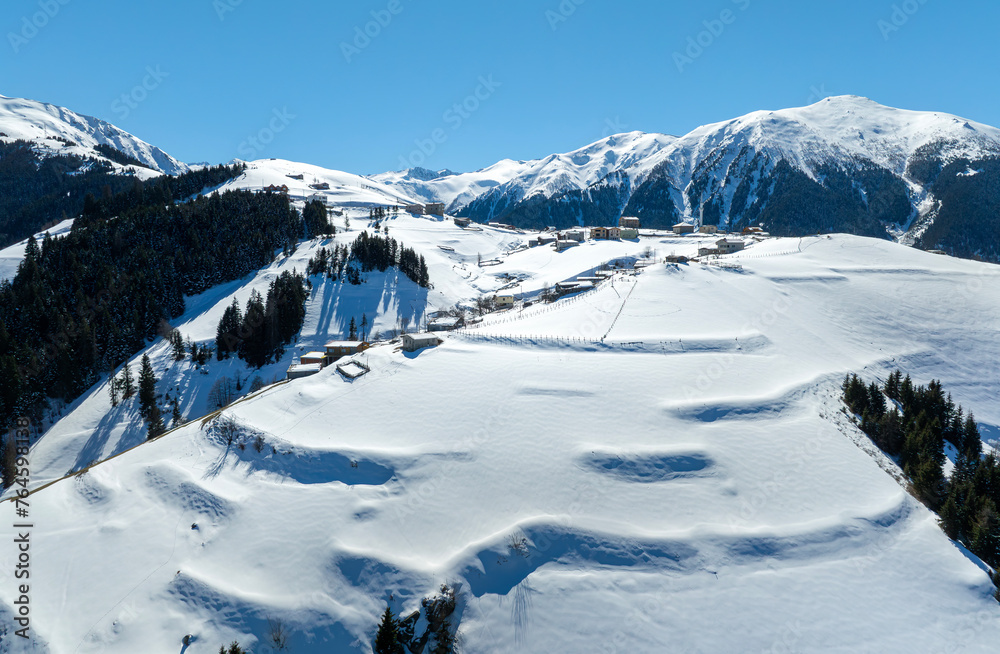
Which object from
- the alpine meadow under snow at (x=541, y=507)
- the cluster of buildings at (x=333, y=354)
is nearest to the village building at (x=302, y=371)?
the cluster of buildings at (x=333, y=354)

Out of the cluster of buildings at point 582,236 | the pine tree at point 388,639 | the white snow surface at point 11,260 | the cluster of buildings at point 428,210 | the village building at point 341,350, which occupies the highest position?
the cluster of buildings at point 428,210

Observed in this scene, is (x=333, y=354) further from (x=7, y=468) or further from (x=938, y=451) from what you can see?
(x=938, y=451)

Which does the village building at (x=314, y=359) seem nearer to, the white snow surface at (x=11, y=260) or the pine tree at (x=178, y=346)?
the pine tree at (x=178, y=346)

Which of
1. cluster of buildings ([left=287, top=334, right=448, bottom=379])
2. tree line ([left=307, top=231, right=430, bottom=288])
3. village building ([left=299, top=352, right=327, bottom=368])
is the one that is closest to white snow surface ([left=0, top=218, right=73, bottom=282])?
tree line ([left=307, top=231, right=430, bottom=288])

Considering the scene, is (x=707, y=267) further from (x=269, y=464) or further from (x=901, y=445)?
(x=269, y=464)

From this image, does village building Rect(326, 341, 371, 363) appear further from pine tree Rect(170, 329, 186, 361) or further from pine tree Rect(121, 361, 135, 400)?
pine tree Rect(121, 361, 135, 400)

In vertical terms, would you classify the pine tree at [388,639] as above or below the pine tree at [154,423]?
above
